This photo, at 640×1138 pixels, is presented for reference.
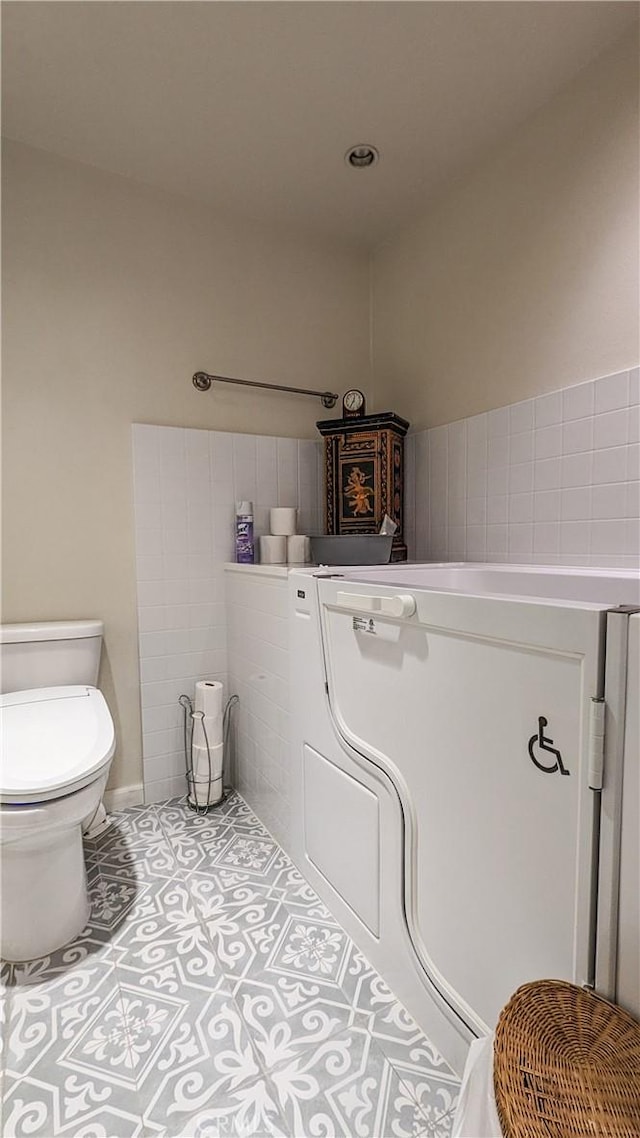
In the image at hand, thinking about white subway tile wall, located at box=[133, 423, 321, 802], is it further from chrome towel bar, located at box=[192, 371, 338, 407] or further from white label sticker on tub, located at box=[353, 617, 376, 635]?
white label sticker on tub, located at box=[353, 617, 376, 635]

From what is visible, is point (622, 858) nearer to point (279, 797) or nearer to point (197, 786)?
point (279, 797)

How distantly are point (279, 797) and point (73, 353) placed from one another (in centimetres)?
156

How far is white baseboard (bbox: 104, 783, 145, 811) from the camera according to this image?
1.80 metres

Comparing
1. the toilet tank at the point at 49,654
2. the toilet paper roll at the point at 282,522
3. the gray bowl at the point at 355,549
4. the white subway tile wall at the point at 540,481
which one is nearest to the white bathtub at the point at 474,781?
the white subway tile wall at the point at 540,481

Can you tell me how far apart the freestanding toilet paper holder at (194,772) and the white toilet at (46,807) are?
1.47 feet

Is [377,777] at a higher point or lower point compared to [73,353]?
lower

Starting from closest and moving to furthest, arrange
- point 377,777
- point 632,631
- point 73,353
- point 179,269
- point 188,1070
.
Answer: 1. point 632,631
2. point 188,1070
3. point 377,777
4. point 73,353
5. point 179,269

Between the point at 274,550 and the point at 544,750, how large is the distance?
1.33 metres

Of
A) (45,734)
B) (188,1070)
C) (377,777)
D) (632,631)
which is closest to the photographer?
(632,631)

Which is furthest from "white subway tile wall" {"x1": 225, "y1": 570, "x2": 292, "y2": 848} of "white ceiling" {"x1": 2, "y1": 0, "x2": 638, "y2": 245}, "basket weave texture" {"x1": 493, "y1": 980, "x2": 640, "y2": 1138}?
"white ceiling" {"x1": 2, "y1": 0, "x2": 638, "y2": 245}

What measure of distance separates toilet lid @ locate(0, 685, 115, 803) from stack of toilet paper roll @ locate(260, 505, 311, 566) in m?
0.74

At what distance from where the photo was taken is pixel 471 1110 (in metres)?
0.63

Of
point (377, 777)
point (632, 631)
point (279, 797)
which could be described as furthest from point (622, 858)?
point (279, 797)

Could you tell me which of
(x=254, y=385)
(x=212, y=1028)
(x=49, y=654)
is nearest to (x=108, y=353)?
(x=254, y=385)
